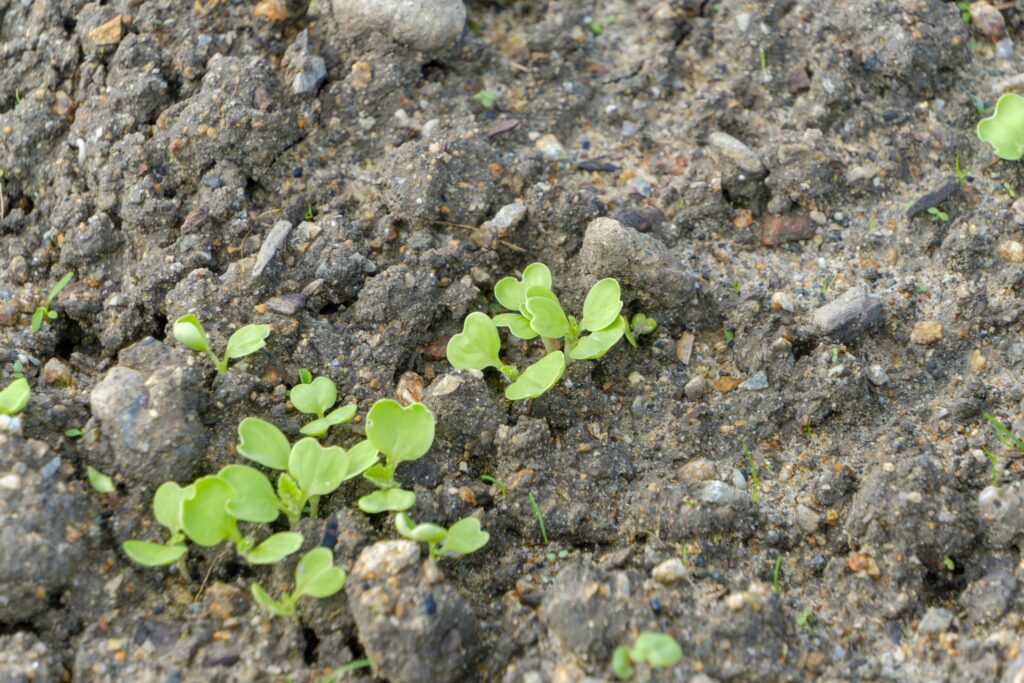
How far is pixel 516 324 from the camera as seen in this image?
2.40 m

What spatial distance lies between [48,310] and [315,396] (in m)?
0.84

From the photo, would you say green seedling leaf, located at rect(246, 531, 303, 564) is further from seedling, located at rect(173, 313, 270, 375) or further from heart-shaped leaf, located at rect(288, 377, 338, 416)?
seedling, located at rect(173, 313, 270, 375)

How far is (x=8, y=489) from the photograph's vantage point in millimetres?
1989

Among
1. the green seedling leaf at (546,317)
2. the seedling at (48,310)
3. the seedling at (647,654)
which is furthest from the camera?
the seedling at (48,310)

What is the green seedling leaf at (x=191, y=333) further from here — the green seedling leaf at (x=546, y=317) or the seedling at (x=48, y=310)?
the green seedling leaf at (x=546, y=317)

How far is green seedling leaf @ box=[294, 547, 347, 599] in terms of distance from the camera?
1905 mm

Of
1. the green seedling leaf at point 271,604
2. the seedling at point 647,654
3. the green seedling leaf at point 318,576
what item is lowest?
the seedling at point 647,654

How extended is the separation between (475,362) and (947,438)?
45.3 inches

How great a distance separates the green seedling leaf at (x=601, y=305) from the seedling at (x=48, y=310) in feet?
4.54

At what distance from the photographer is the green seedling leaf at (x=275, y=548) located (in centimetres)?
196

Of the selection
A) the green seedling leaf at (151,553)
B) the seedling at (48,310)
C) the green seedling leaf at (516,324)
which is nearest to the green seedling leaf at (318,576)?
the green seedling leaf at (151,553)

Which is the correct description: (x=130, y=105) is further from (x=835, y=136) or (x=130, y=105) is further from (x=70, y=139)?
(x=835, y=136)

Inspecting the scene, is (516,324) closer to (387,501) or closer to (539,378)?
(539,378)

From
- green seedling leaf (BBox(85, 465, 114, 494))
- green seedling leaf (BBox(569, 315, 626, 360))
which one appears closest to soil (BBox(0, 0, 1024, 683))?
green seedling leaf (BBox(85, 465, 114, 494))
